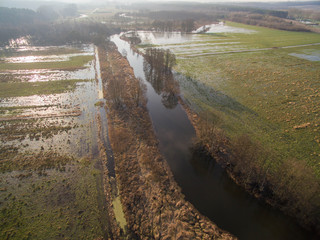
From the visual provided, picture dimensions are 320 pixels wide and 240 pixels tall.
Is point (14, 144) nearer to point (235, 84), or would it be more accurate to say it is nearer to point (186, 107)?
point (186, 107)

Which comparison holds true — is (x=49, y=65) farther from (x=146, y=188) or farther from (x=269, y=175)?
(x=269, y=175)

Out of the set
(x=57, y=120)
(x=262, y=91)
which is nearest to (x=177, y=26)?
(x=262, y=91)

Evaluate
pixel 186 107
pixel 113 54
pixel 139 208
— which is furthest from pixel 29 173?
pixel 113 54

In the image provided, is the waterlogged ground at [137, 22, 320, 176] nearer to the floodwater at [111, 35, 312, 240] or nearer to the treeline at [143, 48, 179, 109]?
the treeline at [143, 48, 179, 109]

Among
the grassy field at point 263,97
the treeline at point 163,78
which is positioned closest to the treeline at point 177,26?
the grassy field at point 263,97

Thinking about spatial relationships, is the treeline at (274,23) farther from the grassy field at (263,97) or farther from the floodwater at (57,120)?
the floodwater at (57,120)

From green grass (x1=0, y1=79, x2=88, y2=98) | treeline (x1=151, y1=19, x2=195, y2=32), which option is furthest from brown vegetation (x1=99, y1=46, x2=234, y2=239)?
treeline (x1=151, y1=19, x2=195, y2=32)
